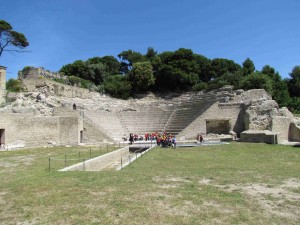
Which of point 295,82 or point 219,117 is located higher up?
point 295,82

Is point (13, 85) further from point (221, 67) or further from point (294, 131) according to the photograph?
point (221, 67)

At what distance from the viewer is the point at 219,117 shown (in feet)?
87.3

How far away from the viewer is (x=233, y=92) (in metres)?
30.3

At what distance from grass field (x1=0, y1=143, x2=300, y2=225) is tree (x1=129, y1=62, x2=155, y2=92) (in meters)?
33.1

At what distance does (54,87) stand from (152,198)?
28.3m

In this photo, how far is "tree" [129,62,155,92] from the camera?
136 feet

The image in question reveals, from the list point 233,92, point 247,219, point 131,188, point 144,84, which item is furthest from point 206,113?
point 247,219

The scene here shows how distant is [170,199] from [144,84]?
36.6 m

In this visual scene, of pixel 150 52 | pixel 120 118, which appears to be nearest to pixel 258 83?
pixel 120 118

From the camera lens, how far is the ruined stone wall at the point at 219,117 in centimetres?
2594

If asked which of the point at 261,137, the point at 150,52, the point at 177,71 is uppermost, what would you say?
the point at 150,52

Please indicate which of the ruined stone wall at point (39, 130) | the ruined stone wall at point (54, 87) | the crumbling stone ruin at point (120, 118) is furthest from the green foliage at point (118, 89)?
the ruined stone wall at point (39, 130)

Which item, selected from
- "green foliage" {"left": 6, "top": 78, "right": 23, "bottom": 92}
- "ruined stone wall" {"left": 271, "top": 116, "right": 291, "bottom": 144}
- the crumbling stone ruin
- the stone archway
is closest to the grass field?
the crumbling stone ruin

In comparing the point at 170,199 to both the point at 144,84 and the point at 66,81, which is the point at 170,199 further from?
the point at 144,84
